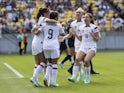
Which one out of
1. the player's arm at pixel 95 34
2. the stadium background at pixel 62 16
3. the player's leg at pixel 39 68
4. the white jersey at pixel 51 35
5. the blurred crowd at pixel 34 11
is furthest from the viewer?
the blurred crowd at pixel 34 11

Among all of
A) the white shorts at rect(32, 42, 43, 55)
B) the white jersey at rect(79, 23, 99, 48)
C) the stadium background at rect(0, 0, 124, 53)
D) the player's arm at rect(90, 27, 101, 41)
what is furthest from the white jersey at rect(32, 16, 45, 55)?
the stadium background at rect(0, 0, 124, 53)

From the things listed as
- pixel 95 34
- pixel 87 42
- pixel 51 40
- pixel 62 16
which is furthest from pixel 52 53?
pixel 62 16

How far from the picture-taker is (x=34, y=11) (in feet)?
139

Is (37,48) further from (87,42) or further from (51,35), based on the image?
(87,42)

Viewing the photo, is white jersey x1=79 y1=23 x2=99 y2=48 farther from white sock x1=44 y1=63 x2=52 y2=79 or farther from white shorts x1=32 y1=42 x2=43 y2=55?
white shorts x1=32 y1=42 x2=43 y2=55

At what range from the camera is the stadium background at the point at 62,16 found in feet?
130

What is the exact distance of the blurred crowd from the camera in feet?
132

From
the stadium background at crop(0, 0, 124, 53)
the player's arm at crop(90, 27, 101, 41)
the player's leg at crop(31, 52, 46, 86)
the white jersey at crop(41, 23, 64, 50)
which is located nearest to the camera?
the white jersey at crop(41, 23, 64, 50)

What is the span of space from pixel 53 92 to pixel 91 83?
8.58 ft

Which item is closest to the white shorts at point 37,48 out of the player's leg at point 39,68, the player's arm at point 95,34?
the player's leg at point 39,68

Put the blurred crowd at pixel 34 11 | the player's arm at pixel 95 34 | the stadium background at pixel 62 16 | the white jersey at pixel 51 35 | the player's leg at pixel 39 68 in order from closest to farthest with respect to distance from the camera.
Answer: the white jersey at pixel 51 35 → the player's leg at pixel 39 68 → the player's arm at pixel 95 34 → the stadium background at pixel 62 16 → the blurred crowd at pixel 34 11

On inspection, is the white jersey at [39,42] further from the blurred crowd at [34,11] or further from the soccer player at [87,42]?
the blurred crowd at [34,11]

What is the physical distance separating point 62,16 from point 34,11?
2520 millimetres

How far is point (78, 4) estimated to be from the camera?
44781mm
